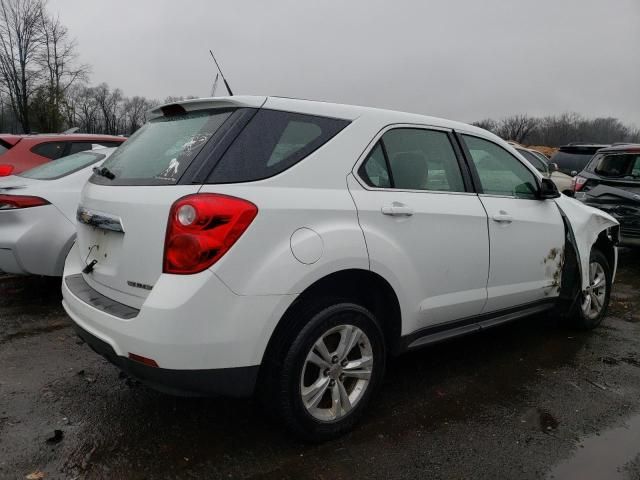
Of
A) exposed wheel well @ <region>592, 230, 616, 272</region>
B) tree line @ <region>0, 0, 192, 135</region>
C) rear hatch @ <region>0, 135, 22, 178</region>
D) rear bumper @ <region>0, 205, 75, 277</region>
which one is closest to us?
rear bumper @ <region>0, 205, 75, 277</region>

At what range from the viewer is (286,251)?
2.34 meters

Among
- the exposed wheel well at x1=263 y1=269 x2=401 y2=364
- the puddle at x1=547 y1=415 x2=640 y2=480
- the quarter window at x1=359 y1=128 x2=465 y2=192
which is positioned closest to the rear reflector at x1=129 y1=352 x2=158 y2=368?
the exposed wheel well at x1=263 y1=269 x2=401 y2=364

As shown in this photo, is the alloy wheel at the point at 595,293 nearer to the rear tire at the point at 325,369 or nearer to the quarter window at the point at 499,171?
the quarter window at the point at 499,171

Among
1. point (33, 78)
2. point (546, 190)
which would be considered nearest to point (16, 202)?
point (546, 190)

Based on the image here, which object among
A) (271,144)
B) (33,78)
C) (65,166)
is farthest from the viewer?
(33,78)

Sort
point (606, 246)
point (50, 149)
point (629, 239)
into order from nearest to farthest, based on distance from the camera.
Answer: point (606, 246) < point (50, 149) < point (629, 239)

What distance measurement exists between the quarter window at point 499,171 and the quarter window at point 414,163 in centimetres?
26

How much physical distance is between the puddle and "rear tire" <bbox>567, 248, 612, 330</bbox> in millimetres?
1503

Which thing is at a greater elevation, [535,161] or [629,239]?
[535,161]

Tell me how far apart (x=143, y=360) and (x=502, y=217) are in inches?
95.3

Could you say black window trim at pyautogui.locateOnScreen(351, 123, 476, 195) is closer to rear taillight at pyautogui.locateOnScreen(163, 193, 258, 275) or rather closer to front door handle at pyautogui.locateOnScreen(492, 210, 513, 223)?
front door handle at pyautogui.locateOnScreen(492, 210, 513, 223)

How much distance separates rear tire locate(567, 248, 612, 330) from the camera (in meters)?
4.40

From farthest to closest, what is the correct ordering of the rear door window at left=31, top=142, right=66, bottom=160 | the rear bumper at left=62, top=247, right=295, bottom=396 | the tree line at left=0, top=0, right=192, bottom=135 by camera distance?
1. the tree line at left=0, top=0, right=192, bottom=135
2. the rear door window at left=31, top=142, right=66, bottom=160
3. the rear bumper at left=62, top=247, right=295, bottom=396

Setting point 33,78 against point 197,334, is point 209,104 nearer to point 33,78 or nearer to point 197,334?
point 197,334
